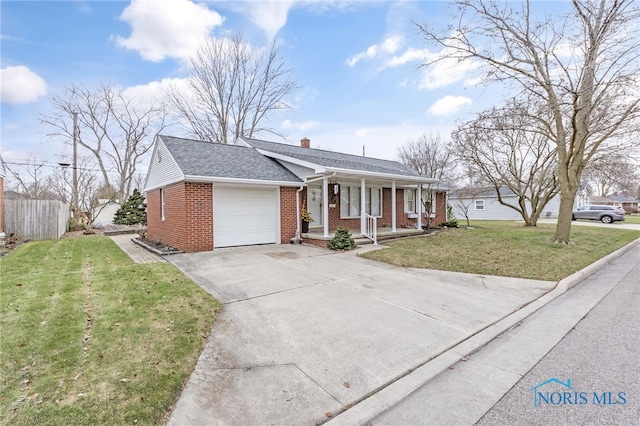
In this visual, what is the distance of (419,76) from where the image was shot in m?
10.9

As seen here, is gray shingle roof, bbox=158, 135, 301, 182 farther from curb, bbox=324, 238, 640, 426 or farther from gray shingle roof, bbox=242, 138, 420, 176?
curb, bbox=324, 238, 640, 426

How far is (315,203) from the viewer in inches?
512

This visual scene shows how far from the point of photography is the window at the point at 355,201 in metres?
13.7

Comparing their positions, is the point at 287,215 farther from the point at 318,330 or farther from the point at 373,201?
the point at 318,330

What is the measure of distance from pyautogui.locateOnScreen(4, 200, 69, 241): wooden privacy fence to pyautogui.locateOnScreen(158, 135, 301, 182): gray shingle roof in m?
7.21

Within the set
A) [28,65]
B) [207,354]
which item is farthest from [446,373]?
[28,65]

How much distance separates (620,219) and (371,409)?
33829 millimetres

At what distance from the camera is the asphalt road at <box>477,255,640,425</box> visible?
2.34 metres

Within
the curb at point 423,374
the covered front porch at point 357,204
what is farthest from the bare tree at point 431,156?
the curb at point 423,374

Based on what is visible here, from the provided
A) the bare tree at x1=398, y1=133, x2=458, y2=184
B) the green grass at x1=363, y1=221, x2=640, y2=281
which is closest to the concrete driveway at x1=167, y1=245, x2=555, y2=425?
the green grass at x1=363, y1=221, x2=640, y2=281

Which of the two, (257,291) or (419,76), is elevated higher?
(419,76)

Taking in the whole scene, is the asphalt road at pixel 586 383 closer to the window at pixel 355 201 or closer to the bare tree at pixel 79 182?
the window at pixel 355 201

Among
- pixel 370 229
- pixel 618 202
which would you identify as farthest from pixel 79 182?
pixel 618 202

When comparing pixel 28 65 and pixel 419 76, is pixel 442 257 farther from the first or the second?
pixel 28 65
